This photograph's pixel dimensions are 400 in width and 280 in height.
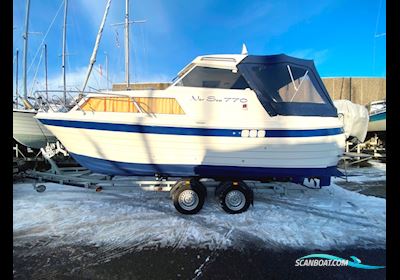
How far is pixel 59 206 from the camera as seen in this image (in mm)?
3943

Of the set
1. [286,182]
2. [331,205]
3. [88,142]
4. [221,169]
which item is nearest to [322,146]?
[286,182]

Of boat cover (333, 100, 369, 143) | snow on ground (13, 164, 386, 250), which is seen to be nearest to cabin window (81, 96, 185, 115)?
snow on ground (13, 164, 386, 250)

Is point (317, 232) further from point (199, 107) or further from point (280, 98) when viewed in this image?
point (199, 107)

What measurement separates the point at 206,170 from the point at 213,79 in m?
1.52

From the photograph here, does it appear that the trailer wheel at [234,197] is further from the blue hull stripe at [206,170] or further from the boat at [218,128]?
the blue hull stripe at [206,170]

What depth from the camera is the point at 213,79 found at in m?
3.84

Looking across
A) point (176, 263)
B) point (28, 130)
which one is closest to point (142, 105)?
point (176, 263)

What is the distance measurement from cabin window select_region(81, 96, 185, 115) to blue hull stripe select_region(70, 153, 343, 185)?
0.86 m

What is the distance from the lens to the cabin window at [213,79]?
12.5ft

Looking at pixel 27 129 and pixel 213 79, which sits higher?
pixel 213 79

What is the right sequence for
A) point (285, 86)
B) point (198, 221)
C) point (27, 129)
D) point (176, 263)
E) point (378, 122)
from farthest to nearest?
point (378, 122) → point (27, 129) → point (285, 86) → point (198, 221) → point (176, 263)

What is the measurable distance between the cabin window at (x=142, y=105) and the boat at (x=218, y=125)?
0.05ft

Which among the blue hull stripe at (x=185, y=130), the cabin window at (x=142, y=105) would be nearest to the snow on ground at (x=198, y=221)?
the blue hull stripe at (x=185, y=130)

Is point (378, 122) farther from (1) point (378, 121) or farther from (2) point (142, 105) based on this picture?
(2) point (142, 105)
